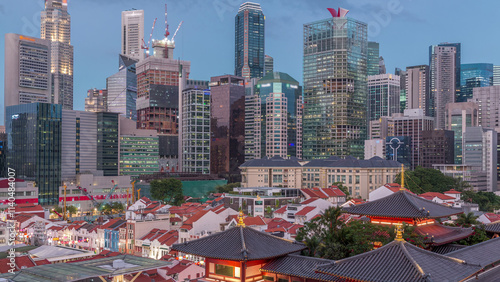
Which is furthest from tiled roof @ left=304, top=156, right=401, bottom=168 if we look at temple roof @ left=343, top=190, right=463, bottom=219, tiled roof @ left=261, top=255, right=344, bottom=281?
tiled roof @ left=261, top=255, right=344, bottom=281

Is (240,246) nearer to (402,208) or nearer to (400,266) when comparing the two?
(400,266)

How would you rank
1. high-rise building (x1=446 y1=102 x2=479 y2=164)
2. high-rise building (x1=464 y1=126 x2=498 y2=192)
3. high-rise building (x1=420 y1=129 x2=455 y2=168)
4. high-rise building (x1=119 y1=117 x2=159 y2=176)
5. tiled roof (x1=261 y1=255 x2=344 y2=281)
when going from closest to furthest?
tiled roof (x1=261 y1=255 x2=344 y2=281) < high-rise building (x1=464 y1=126 x2=498 y2=192) < high-rise building (x1=420 y1=129 x2=455 y2=168) < high-rise building (x1=119 y1=117 x2=159 y2=176) < high-rise building (x1=446 y1=102 x2=479 y2=164)

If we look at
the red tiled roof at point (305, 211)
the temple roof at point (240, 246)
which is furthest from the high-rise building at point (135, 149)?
the temple roof at point (240, 246)

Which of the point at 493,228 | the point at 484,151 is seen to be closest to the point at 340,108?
the point at 484,151

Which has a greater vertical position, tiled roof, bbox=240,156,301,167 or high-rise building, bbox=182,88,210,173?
high-rise building, bbox=182,88,210,173

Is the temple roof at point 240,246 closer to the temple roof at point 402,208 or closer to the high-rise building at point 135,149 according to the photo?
the temple roof at point 402,208

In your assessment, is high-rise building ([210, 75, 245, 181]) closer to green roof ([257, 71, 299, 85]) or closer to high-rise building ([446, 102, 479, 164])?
green roof ([257, 71, 299, 85])

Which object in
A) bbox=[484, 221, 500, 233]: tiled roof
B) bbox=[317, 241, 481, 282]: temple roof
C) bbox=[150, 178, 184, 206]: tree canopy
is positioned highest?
bbox=[317, 241, 481, 282]: temple roof
